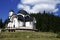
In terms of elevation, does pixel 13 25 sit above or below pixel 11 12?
below

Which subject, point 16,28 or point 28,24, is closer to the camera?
point 16,28

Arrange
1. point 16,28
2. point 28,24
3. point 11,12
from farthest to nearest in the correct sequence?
point 11,12
point 28,24
point 16,28

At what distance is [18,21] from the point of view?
9362 centimetres

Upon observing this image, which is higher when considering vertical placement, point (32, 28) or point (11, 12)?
point (11, 12)

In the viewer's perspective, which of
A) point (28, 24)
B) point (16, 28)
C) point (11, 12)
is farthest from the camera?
point (11, 12)

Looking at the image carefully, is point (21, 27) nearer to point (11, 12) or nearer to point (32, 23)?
point (32, 23)


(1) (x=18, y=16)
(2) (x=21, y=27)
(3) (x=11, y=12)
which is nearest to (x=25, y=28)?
(2) (x=21, y=27)

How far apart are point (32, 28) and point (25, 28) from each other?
4057 millimetres

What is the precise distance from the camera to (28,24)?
94.9 m

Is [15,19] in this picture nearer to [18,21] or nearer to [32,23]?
[18,21]

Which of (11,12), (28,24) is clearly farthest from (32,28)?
(11,12)

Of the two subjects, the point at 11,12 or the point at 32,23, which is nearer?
the point at 32,23

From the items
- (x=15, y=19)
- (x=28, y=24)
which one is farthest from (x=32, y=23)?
(x=15, y=19)

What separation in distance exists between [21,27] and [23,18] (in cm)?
629
